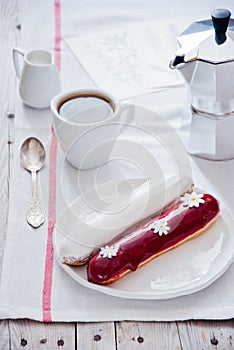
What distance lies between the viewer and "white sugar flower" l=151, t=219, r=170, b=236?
2.52 ft

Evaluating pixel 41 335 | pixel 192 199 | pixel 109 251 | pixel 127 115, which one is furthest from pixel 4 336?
pixel 127 115

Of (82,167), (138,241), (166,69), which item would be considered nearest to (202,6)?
(166,69)

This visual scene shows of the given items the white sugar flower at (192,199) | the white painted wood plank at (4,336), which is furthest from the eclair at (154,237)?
the white painted wood plank at (4,336)

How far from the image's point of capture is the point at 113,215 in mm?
794

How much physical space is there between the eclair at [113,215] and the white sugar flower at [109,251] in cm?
1

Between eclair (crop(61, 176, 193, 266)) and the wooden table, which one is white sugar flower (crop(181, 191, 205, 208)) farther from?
the wooden table

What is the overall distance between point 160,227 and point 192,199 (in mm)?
59

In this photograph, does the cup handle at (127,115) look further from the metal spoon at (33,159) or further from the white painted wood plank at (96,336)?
the white painted wood plank at (96,336)

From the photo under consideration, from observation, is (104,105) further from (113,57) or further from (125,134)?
(113,57)

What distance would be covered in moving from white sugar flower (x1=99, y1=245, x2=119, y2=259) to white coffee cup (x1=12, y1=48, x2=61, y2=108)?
0.33 meters

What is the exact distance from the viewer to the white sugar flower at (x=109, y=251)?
2.43ft

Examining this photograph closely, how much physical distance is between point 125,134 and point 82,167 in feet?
0.33

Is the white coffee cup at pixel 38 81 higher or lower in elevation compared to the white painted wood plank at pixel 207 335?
higher

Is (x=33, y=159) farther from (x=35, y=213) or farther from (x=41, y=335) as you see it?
(x=41, y=335)
